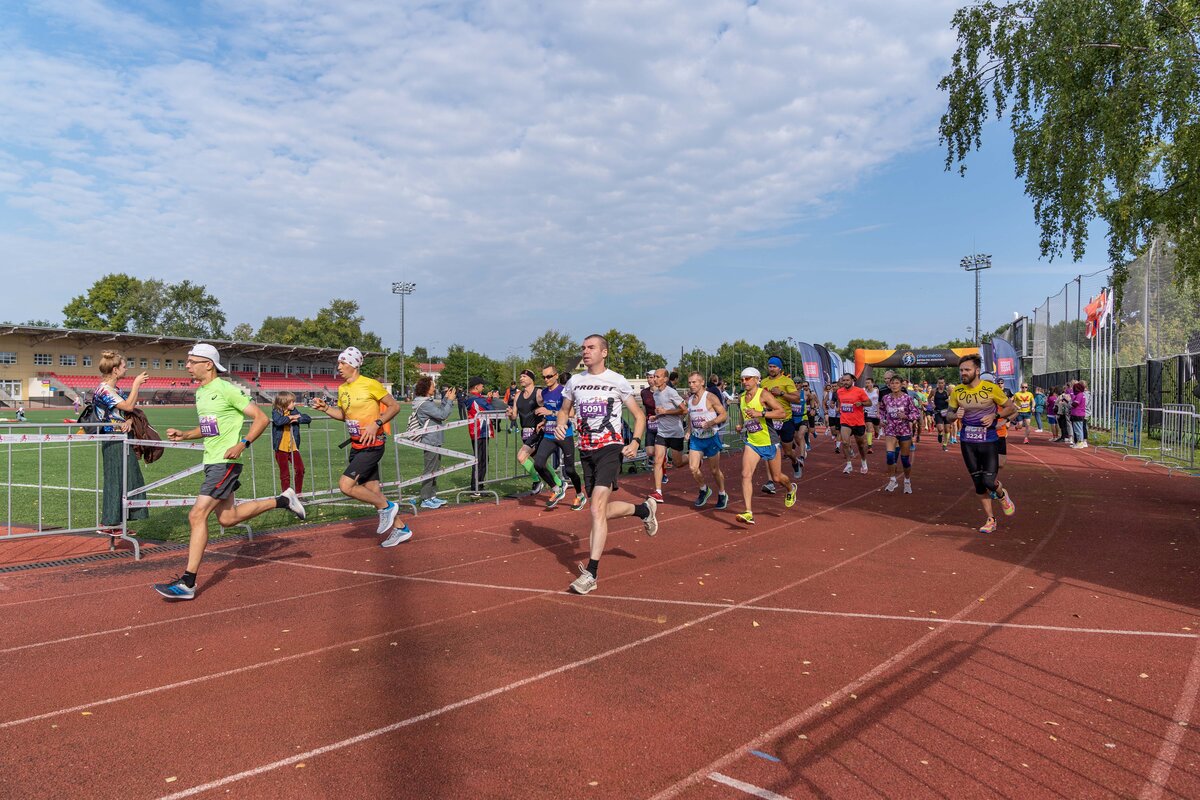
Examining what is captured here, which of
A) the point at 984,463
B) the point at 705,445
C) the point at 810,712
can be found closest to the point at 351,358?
the point at 705,445

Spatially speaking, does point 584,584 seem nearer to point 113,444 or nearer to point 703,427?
point 703,427

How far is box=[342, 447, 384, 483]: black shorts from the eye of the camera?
7.64 metres

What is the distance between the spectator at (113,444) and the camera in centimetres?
797

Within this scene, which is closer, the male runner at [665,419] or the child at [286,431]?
the child at [286,431]

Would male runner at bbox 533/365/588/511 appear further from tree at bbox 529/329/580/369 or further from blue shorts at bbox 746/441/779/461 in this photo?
tree at bbox 529/329/580/369

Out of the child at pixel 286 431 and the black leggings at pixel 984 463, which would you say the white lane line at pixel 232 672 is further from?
the black leggings at pixel 984 463

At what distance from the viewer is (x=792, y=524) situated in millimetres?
9625

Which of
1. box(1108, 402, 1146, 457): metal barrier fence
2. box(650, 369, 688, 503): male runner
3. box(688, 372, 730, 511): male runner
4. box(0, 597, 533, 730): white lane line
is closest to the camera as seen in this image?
box(0, 597, 533, 730): white lane line

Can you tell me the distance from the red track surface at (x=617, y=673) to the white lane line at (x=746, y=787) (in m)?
0.01

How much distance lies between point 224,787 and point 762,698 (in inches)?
108

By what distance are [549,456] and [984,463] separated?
19.4ft

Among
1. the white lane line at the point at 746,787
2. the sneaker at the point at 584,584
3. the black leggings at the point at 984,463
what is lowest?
the white lane line at the point at 746,787

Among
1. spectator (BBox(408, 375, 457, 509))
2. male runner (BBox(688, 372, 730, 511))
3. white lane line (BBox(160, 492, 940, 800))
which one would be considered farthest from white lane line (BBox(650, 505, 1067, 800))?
spectator (BBox(408, 375, 457, 509))

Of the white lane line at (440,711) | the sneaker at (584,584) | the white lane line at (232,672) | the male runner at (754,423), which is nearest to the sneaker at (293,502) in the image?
the white lane line at (232,672)
